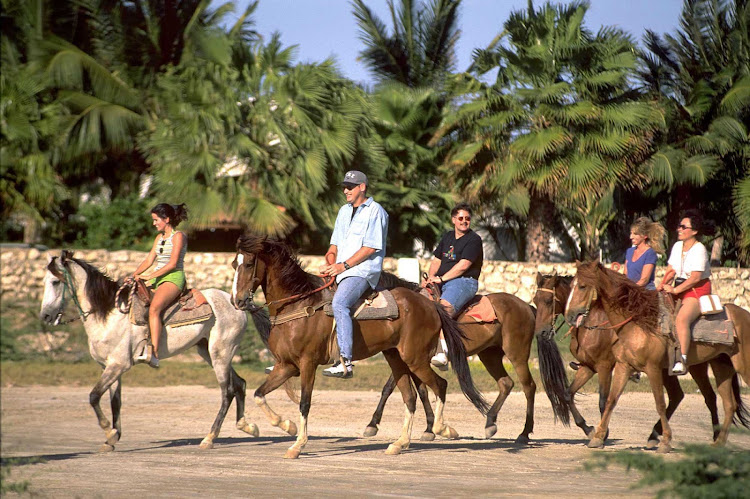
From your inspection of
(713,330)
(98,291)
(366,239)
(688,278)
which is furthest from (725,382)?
(98,291)

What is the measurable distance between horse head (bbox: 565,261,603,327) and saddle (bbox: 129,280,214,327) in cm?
416

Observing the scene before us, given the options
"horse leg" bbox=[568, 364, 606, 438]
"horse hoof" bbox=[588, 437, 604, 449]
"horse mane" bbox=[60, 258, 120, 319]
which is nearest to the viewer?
"horse hoof" bbox=[588, 437, 604, 449]

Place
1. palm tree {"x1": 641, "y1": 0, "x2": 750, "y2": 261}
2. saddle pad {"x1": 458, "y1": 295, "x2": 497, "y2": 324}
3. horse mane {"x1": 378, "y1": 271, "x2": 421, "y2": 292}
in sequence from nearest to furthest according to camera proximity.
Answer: horse mane {"x1": 378, "y1": 271, "x2": 421, "y2": 292}, saddle pad {"x1": 458, "y1": 295, "x2": 497, "y2": 324}, palm tree {"x1": 641, "y1": 0, "x2": 750, "y2": 261}

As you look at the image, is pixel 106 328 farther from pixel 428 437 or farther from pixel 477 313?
pixel 477 313

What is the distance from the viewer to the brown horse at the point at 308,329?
1005 cm

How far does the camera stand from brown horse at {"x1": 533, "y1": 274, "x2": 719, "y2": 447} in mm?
11164

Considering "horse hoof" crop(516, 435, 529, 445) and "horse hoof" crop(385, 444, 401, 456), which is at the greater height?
"horse hoof" crop(516, 435, 529, 445)

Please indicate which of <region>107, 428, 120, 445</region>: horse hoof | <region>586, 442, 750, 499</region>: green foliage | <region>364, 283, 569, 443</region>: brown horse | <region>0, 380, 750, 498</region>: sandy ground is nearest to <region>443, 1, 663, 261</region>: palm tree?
<region>0, 380, 750, 498</region>: sandy ground

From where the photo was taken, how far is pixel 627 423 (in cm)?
1409

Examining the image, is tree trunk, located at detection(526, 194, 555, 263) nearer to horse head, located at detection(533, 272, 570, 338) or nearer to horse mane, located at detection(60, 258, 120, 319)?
horse head, located at detection(533, 272, 570, 338)

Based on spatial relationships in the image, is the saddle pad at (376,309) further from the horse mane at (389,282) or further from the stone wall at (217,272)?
the stone wall at (217,272)

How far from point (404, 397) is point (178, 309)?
9.73ft

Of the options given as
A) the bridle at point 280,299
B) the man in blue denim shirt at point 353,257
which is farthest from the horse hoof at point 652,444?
the bridle at point 280,299

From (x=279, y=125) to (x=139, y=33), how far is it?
1100 cm
